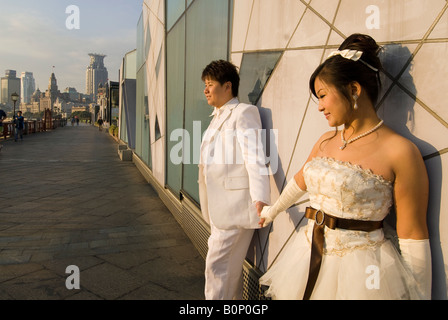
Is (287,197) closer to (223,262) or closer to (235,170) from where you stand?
(235,170)

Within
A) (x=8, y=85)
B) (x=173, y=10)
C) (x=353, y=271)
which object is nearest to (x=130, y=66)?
(x=173, y=10)

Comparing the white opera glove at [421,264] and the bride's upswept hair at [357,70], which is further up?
the bride's upswept hair at [357,70]

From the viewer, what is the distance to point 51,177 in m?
7.83

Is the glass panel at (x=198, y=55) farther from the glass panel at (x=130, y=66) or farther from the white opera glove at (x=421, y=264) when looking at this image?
the glass panel at (x=130, y=66)

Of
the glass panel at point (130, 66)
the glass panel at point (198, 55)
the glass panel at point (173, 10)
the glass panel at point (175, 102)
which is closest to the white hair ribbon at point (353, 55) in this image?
the glass panel at point (198, 55)

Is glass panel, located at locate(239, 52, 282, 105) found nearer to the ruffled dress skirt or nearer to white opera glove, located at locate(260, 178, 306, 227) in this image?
white opera glove, located at locate(260, 178, 306, 227)

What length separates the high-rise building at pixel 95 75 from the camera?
13044 centimetres

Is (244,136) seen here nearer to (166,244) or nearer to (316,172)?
(316,172)

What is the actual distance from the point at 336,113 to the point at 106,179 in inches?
283

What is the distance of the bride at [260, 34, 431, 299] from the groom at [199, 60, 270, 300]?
616 mm

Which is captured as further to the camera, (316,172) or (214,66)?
(214,66)

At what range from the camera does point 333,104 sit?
1.41 m

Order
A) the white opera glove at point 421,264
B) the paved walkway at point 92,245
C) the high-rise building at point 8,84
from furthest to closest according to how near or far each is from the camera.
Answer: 1. the high-rise building at point 8,84
2. the paved walkway at point 92,245
3. the white opera glove at point 421,264

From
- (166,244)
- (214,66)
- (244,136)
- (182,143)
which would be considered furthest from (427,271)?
(182,143)
